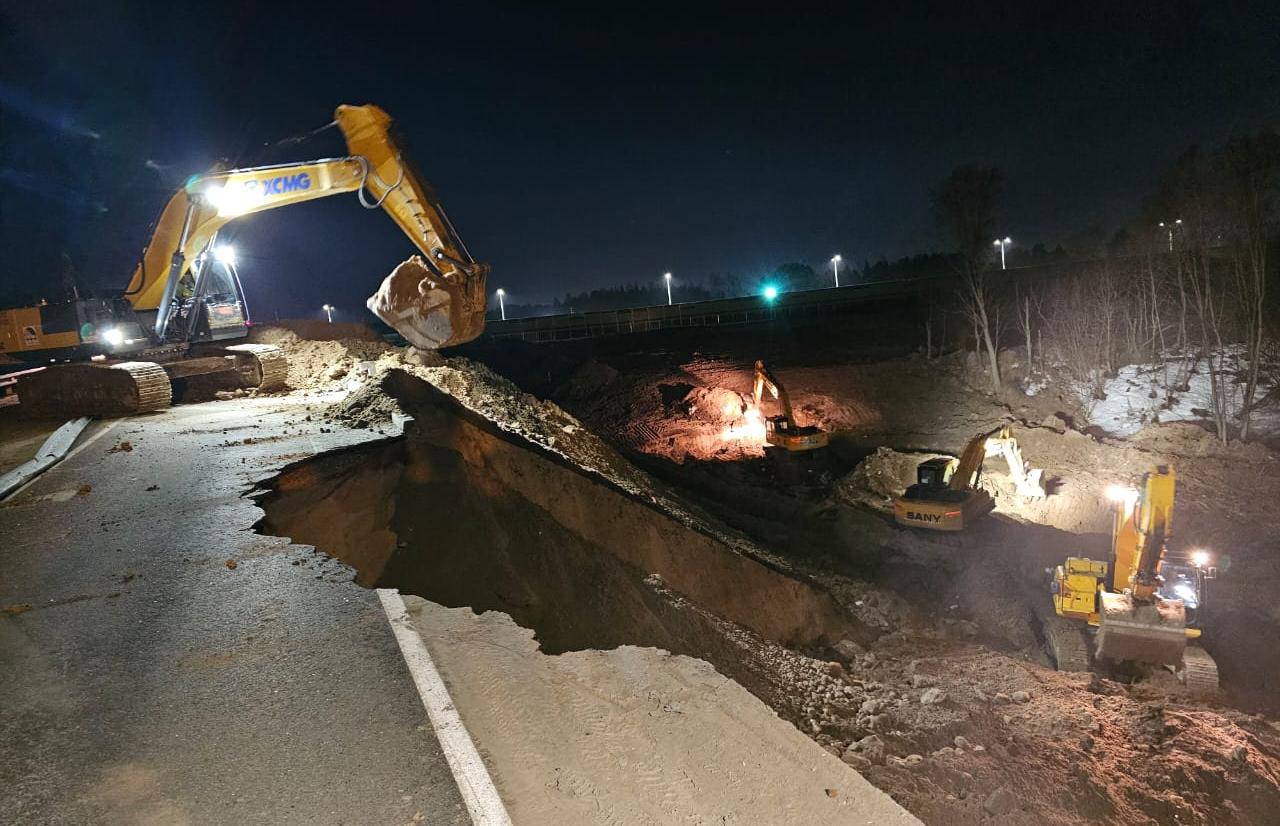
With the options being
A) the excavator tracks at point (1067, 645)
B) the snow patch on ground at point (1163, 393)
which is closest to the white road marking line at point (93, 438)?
the excavator tracks at point (1067, 645)

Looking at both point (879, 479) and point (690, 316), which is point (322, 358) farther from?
point (690, 316)

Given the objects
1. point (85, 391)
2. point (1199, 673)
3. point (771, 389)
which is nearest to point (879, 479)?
point (771, 389)

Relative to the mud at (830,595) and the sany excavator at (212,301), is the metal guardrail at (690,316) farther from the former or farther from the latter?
the mud at (830,595)

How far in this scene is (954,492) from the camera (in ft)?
46.9

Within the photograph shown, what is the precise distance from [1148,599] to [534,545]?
715 centimetres

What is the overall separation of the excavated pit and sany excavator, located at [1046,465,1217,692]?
9.58 feet

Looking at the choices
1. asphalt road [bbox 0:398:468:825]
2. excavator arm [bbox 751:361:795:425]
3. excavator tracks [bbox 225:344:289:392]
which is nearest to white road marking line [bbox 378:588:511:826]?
asphalt road [bbox 0:398:468:825]

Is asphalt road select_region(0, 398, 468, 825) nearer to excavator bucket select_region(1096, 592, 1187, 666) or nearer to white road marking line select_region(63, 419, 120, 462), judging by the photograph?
white road marking line select_region(63, 419, 120, 462)

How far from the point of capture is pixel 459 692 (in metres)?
4.46

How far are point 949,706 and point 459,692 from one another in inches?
196

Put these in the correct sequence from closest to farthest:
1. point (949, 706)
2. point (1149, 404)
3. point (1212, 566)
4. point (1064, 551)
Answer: point (949, 706) → point (1212, 566) → point (1064, 551) → point (1149, 404)

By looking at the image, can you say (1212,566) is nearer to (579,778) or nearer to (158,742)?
(579,778)

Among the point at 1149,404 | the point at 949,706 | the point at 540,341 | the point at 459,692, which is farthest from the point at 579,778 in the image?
the point at 540,341

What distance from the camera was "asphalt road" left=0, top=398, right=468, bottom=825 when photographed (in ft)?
11.4
